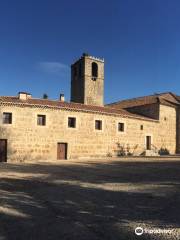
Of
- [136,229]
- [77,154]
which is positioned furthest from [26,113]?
[136,229]

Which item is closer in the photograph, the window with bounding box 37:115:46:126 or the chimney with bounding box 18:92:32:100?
the window with bounding box 37:115:46:126

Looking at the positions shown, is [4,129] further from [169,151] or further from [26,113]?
[169,151]

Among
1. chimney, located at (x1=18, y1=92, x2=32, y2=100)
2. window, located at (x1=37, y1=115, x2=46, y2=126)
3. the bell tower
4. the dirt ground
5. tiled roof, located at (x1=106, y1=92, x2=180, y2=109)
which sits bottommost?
the dirt ground

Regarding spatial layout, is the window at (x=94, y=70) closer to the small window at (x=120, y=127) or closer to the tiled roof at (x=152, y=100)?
the tiled roof at (x=152, y=100)

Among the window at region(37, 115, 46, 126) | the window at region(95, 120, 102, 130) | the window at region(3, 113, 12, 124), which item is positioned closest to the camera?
the window at region(3, 113, 12, 124)

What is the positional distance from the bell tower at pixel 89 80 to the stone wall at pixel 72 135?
306 inches

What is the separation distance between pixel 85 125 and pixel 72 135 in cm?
150

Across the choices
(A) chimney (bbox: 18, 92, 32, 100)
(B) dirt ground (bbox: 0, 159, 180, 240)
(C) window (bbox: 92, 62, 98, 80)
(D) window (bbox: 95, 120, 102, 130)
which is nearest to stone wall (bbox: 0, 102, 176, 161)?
(D) window (bbox: 95, 120, 102, 130)

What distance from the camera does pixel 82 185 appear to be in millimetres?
11586

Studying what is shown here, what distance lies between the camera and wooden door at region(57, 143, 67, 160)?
25.5 m

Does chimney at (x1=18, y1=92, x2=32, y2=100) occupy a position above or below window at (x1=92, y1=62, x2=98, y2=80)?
below

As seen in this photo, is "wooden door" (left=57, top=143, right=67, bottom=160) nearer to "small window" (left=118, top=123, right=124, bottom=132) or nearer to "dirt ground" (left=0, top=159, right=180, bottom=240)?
"small window" (left=118, top=123, right=124, bottom=132)

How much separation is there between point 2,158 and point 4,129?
7.14 ft

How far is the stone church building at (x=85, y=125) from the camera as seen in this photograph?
2365 cm
